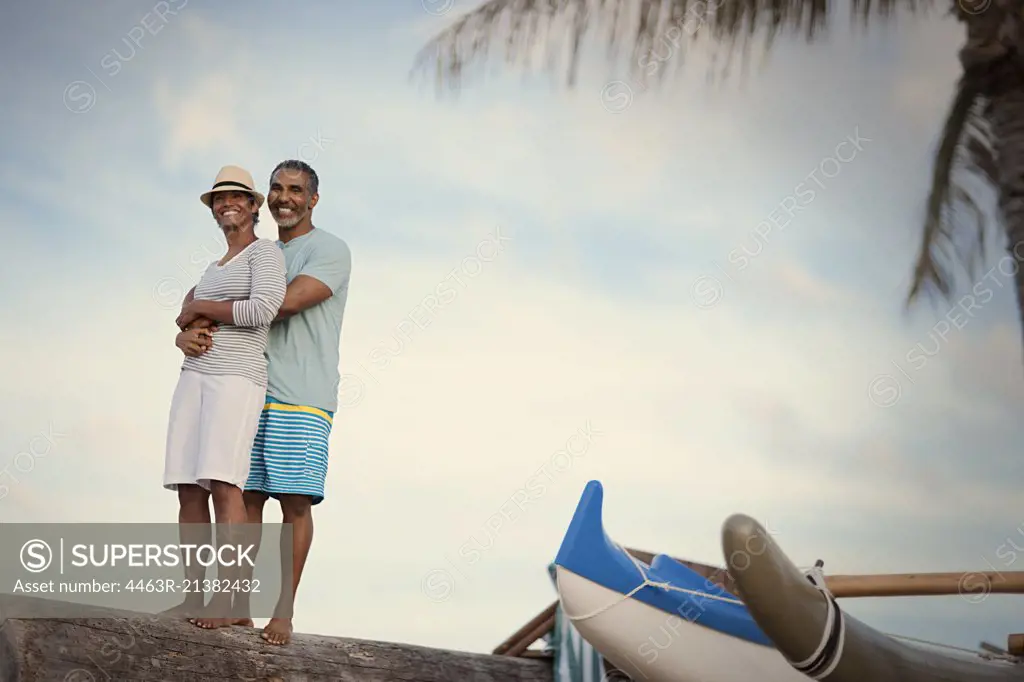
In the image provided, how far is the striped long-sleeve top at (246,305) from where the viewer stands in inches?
134

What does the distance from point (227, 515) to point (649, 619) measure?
56.2 inches

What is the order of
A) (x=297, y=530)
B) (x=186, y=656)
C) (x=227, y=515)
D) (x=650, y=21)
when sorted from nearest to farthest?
(x=186, y=656) < (x=227, y=515) < (x=297, y=530) < (x=650, y=21)

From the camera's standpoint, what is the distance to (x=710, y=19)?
6680 millimetres

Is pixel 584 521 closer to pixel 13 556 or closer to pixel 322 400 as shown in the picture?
pixel 322 400

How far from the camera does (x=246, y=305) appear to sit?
11.2 feet

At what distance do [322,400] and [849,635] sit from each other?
1.79m

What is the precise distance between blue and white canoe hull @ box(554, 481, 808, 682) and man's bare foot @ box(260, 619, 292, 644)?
0.96m

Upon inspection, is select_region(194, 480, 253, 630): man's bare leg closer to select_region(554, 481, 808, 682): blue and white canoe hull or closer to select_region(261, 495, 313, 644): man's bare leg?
select_region(261, 495, 313, 644): man's bare leg

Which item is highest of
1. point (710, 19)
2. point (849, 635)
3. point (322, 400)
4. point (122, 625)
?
point (710, 19)

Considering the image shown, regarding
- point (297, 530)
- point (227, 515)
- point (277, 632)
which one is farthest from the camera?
point (297, 530)

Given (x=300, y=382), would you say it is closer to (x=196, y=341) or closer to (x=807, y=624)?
(x=196, y=341)

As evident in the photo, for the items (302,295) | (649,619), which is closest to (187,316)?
(302,295)

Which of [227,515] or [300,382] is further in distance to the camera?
[300,382]

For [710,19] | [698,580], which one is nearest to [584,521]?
[698,580]
